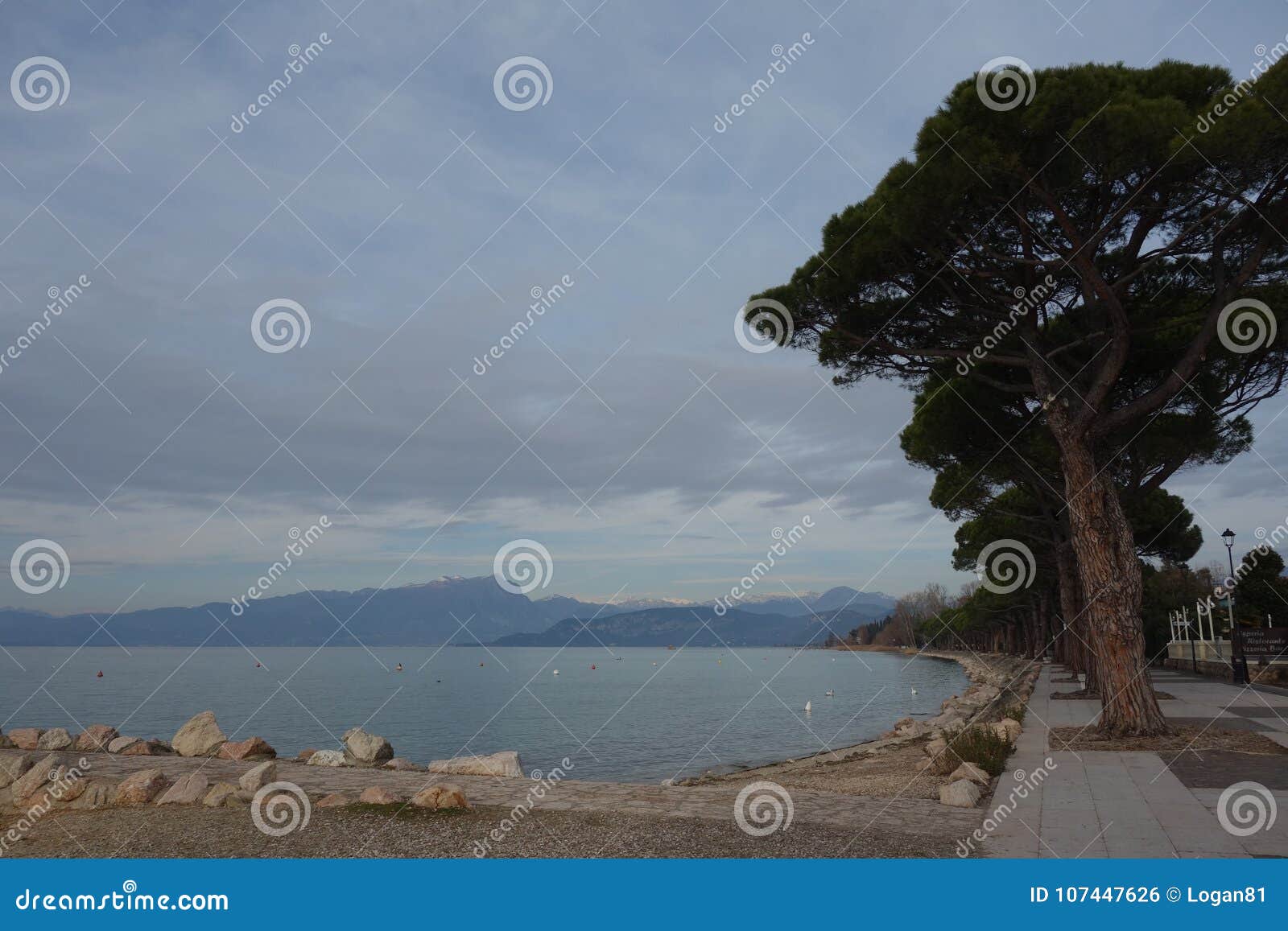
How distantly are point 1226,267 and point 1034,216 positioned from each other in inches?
134

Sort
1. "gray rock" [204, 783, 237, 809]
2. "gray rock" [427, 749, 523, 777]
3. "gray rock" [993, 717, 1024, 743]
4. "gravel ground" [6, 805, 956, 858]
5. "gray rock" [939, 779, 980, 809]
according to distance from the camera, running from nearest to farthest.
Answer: "gravel ground" [6, 805, 956, 858] < "gray rock" [939, 779, 980, 809] < "gray rock" [204, 783, 237, 809] < "gray rock" [427, 749, 523, 777] < "gray rock" [993, 717, 1024, 743]

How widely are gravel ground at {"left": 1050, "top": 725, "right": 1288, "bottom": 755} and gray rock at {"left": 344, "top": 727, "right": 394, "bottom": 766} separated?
9.73 metres

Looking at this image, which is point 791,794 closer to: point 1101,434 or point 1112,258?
point 1101,434

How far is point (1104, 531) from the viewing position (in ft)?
40.9

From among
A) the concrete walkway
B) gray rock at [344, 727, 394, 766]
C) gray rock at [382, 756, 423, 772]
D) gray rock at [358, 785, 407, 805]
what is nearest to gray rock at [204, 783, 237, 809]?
gray rock at [358, 785, 407, 805]

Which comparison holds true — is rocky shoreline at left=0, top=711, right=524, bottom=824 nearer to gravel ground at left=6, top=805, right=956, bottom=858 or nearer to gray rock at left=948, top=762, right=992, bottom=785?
gravel ground at left=6, top=805, right=956, bottom=858

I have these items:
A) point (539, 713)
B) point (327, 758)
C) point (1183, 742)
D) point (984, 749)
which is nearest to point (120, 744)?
point (327, 758)

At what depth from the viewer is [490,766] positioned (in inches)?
423

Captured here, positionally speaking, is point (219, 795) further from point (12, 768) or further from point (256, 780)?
point (12, 768)

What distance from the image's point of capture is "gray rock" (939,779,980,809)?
25.8 ft

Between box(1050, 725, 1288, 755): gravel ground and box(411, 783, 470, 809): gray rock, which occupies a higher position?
box(411, 783, 470, 809): gray rock

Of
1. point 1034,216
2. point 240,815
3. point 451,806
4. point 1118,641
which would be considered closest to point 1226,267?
point 1034,216

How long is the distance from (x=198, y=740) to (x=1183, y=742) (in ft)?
48.2

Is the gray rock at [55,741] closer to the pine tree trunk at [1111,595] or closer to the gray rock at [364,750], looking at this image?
the gray rock at [364,750]
